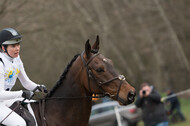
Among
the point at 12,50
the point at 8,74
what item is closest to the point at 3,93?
the point at 8,74

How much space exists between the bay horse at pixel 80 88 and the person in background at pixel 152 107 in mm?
4826

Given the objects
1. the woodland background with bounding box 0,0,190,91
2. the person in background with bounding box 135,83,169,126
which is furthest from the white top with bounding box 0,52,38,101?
the woodland background with bounding box 0,0,190,91

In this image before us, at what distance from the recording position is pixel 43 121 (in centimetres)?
503

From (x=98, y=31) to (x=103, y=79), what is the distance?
1551 cm

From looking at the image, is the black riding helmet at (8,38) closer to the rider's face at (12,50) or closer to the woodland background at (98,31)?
the rider's face at (12,50)

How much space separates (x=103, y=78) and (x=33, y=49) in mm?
14847

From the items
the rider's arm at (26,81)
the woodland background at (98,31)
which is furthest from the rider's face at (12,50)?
the woodland background at (98,31)

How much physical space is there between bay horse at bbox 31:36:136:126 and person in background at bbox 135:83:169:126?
4826 mm

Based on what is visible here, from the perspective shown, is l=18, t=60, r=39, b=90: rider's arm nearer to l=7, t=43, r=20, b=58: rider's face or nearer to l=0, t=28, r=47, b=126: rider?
l=0, t=28, r=47, b=126: rider

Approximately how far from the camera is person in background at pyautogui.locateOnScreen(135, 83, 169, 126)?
966cm

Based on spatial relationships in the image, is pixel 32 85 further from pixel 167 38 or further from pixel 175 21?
pixel 167 38

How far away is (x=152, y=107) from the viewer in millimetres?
9867

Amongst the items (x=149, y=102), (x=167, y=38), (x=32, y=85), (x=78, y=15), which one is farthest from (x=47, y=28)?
(x=167, y=38)

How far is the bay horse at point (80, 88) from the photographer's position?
4.99 m
